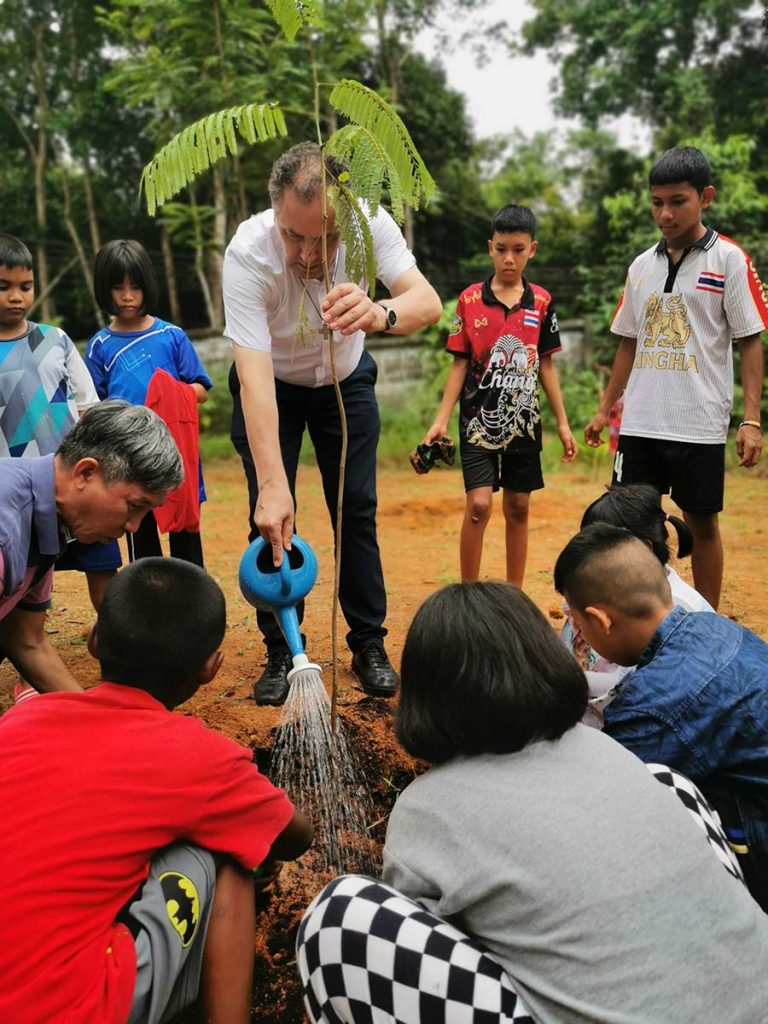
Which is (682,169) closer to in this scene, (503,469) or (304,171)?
(503,469)

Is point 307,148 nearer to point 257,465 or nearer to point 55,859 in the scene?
point 257,465

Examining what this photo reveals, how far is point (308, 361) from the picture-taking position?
2965 millimetres

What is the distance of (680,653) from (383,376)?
9350mm

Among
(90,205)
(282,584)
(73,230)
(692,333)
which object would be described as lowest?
(282,584)

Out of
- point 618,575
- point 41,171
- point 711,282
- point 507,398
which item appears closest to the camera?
point 618,575

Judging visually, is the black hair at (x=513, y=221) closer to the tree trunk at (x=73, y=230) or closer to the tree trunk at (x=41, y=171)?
the tree trunk at (x=73, y=230)

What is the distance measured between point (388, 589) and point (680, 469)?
1835 millimetres

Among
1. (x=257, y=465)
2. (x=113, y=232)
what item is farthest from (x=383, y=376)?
(x=257, y=465)

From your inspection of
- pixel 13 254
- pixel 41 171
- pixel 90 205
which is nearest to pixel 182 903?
pixel 13 254

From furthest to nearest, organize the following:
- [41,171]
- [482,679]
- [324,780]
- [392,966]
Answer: [41,171], [324,780], [482,679], [392,966]

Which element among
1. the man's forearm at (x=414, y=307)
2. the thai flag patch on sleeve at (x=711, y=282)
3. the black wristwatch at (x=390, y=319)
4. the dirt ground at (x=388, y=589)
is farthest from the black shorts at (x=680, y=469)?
the black wristwatch at (x=390, y=319)

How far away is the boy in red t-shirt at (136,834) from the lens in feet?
4.59

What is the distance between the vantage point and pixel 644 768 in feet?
4.82

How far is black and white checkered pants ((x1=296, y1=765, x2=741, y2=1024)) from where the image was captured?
1.34 m
